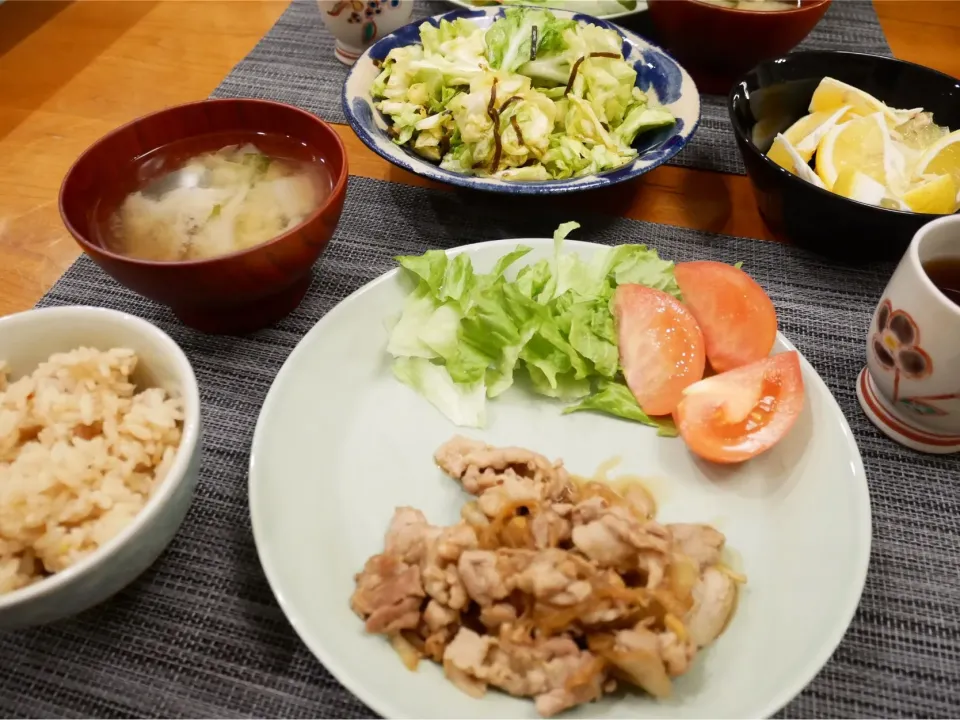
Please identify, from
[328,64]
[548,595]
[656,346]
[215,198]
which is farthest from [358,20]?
[548,595]

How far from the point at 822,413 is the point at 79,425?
1.36 metres

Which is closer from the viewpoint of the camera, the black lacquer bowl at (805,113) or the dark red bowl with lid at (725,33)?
the black lacquer bowl at (805,113)

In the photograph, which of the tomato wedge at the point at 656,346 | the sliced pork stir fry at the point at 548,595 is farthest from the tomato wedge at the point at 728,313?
the sliced pork stir fry at the point at 548,595

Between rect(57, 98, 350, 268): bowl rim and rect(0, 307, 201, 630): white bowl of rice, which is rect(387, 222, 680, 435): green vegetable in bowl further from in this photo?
rect(0, 307, 201, 630): white bowl of rice

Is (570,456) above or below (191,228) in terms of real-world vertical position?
below

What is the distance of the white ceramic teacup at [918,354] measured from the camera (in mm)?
1231

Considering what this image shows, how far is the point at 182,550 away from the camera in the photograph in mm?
1235

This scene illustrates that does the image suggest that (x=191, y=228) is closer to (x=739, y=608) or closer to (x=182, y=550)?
(x=182, y=550)

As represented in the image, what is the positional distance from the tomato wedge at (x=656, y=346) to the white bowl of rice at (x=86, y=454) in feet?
2.90

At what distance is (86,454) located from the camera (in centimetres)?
106

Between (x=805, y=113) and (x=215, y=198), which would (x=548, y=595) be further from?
(x=805, y=113)

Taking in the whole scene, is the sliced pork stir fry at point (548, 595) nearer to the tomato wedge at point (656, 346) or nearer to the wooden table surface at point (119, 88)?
the tomato wedge at point (656, 346)

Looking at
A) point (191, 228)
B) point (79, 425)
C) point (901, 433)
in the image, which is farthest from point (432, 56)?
point (901, 433)

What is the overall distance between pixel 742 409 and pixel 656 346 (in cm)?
22
